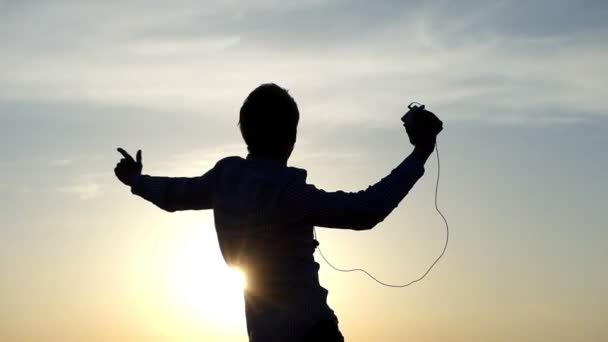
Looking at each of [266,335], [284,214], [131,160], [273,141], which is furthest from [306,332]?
[131,160]

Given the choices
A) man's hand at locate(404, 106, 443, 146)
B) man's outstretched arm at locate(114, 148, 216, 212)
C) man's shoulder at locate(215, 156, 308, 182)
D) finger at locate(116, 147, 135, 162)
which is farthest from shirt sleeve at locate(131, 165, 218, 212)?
man's hand at locate(404, 106, 443, 146)

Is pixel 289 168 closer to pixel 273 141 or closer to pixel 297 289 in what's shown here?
pixel 273 141

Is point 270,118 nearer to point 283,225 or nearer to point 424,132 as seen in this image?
point 283,225

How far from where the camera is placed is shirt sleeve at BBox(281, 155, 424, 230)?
445cm

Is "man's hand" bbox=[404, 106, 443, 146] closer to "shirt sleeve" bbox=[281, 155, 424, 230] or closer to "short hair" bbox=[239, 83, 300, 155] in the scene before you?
"shirt sleeve" bbox=[281, 155, 424, 230]

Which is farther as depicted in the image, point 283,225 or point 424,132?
point 424,132

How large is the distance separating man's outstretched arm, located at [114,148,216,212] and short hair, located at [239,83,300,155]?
1.08 feet

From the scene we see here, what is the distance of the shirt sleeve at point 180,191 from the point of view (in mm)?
4883

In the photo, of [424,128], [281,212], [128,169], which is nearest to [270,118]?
[281,212]

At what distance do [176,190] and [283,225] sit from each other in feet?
2.44

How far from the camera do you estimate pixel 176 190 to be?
5.01 meters

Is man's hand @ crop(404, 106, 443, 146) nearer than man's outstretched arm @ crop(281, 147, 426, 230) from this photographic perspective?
No

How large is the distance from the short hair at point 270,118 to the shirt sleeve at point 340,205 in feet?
0.81

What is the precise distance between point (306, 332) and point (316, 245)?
41 centimetres
